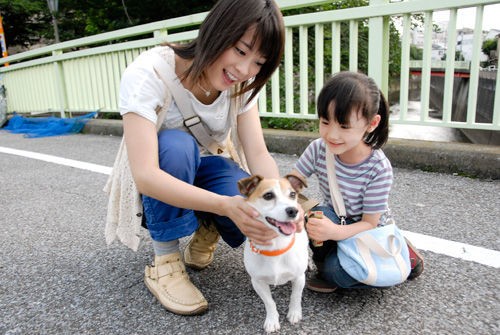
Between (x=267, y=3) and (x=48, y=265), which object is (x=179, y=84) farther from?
(x=48, y=265)

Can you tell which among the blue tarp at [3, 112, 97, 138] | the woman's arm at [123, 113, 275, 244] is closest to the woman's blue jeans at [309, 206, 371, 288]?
the woman's arm at [123, 113, 275, 244]

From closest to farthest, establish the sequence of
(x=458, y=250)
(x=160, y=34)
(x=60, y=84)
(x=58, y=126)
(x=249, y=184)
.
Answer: (x=249, y=184), (x=458, y=250), (x=160, y=34), (x=58, y=126), (x=60, y=84)

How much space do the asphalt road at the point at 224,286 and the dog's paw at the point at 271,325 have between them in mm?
23

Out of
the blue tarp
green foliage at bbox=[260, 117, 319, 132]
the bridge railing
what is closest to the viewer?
the bridge railing

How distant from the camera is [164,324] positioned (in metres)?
1.47

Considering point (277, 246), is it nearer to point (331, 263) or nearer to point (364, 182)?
point (331, 263)

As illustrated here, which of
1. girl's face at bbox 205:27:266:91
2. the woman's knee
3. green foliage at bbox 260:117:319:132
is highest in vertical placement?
girl's face at bbox 205:27:266:91

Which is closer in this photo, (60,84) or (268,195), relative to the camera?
(268,195)

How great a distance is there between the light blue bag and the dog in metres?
0.17

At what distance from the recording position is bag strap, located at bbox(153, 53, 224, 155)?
5.31 feet

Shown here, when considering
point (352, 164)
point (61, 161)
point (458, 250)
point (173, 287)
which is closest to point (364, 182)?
point (352, 164)

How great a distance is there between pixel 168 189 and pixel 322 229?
560 mm

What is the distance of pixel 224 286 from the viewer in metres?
1.69

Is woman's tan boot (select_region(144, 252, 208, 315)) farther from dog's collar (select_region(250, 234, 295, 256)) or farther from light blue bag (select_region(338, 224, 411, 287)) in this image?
light blue bag (select_region(338, 224, 411, 287))
